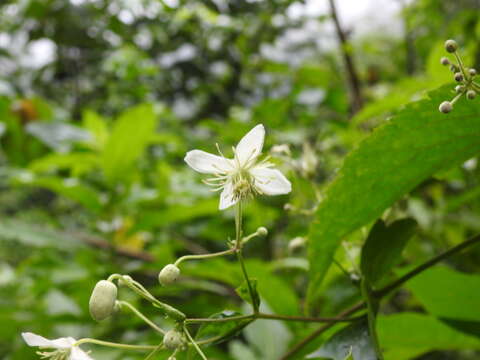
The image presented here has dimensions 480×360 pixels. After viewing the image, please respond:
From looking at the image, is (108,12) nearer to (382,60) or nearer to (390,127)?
(390,127)

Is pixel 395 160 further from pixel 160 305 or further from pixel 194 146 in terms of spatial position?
pixel 194 146

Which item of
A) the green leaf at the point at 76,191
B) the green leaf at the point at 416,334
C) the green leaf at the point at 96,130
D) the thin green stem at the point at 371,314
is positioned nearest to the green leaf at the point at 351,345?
the thin green stem at the point at 371,314

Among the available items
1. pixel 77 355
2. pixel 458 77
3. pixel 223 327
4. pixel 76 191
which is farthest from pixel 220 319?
pixel 76 191

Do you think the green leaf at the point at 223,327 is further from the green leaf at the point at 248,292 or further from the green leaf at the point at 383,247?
the green leaf at the point at 383,247

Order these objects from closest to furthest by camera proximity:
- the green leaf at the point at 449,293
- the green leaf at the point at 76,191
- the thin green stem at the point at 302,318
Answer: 1. the thin green stem at the point at 302,318
2. the green leaf at the point at 449,293
3. the green leaf at the point at 76,191

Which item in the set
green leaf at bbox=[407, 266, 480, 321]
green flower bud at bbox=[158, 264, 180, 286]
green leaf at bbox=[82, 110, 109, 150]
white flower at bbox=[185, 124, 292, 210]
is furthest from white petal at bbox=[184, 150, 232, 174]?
green leaf at bbox=[82, 110, 109, 150]

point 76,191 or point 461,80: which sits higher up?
point 76,191

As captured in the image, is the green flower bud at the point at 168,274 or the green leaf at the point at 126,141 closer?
the green flower bud at the point at 168,274

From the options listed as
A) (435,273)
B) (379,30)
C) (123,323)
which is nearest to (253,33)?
(123,323)
